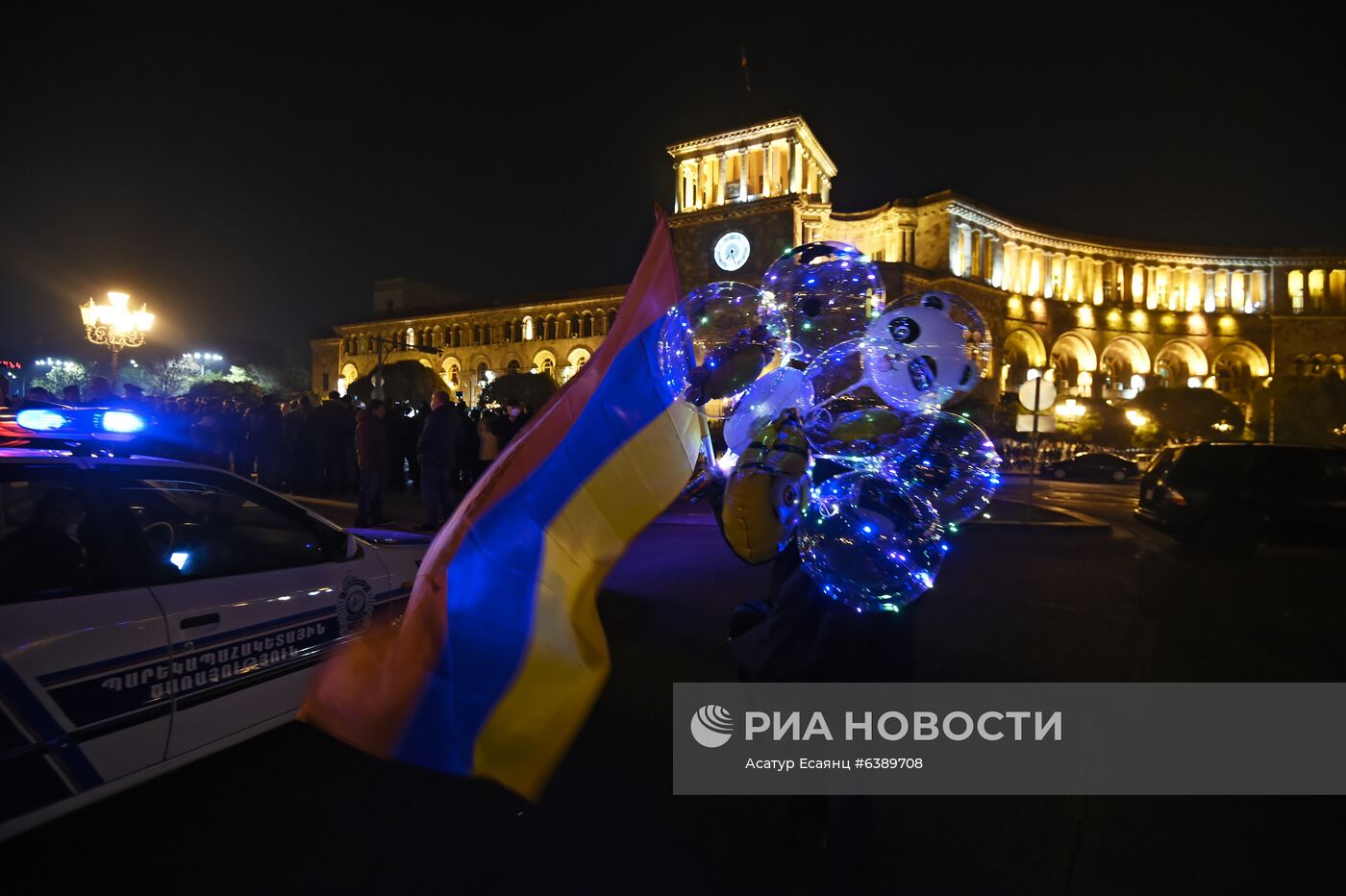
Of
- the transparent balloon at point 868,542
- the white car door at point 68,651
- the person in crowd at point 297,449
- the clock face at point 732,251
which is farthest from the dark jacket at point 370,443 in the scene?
the clock face at point 732,251

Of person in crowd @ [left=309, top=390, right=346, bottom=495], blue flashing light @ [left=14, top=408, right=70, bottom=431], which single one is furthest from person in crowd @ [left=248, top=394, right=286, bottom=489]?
blue flashing light @ [left=14, top=408, right=70, bottom=431]

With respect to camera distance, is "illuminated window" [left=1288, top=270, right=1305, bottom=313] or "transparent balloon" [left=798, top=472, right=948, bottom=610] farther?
"illuminated window" [left=1288, top=270, right=1305, bottom=313]

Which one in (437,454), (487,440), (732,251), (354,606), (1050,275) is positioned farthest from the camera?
(1050,275)

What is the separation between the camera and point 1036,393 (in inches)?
555

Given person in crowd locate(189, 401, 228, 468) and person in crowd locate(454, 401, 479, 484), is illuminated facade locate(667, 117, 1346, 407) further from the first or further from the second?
person in crowd locate(189, 401, 228, 468)

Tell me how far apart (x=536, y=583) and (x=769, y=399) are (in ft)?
3.90

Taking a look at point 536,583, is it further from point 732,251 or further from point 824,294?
point 732,251

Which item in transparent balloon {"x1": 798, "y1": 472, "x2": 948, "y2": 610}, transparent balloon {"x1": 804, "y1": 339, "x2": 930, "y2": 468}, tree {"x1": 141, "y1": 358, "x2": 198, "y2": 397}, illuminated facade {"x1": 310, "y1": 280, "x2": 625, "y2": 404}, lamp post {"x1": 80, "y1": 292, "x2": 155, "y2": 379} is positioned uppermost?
illuminated facade {"x1": 310, "y1": 280, "x2": 625, "y2": 404}

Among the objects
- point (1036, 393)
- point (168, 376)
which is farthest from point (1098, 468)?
point (168, 376)

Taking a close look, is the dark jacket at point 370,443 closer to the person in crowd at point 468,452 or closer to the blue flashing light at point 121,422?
the person in crowd at point 468,452

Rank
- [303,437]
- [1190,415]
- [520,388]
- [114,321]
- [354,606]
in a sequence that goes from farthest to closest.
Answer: [520,388]
[1190,415]
[114,321]
[303,437]
[354,606]

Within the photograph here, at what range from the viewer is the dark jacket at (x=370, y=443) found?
32.9 ft

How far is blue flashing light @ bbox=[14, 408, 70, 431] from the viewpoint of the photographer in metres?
4.55

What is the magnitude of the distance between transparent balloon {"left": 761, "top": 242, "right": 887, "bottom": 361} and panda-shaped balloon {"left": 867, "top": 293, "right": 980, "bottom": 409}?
12cm
